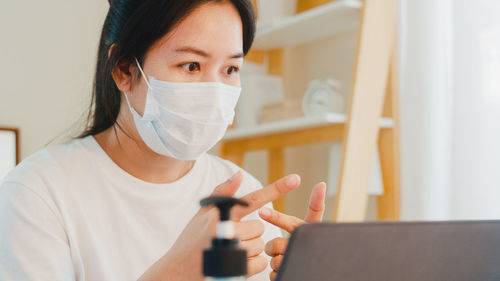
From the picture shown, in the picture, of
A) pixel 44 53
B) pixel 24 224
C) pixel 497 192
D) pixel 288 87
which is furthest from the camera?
pixel 288 87

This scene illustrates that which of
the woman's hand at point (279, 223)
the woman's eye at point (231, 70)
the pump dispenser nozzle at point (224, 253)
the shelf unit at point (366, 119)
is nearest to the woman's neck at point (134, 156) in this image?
the woman's eye at point (231, 70)

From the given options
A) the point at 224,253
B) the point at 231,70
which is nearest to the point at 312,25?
the point at 231,70

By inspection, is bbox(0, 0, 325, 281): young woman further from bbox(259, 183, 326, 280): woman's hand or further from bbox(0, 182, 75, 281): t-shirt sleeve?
bbox(259, 183, 326, 280): woman's hand

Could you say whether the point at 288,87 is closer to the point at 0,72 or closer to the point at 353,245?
the point at 0,72

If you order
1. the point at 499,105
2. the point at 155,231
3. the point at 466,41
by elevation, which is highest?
the point at 466,41

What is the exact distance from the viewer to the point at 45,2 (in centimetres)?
222

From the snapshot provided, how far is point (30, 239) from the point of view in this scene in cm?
96

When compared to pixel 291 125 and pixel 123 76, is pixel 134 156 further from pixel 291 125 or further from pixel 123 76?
pixel 291 125

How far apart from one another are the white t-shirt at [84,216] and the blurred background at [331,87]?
0.28 meters

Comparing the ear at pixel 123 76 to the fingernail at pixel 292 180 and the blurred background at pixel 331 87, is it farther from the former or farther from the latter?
the fingernail at pixel 292 180

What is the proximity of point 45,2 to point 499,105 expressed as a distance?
170 cm

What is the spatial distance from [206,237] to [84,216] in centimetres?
45

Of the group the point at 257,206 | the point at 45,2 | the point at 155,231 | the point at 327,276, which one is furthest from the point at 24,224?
the point at 45,2

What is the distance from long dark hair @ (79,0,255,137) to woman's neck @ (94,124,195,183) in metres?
0.04
